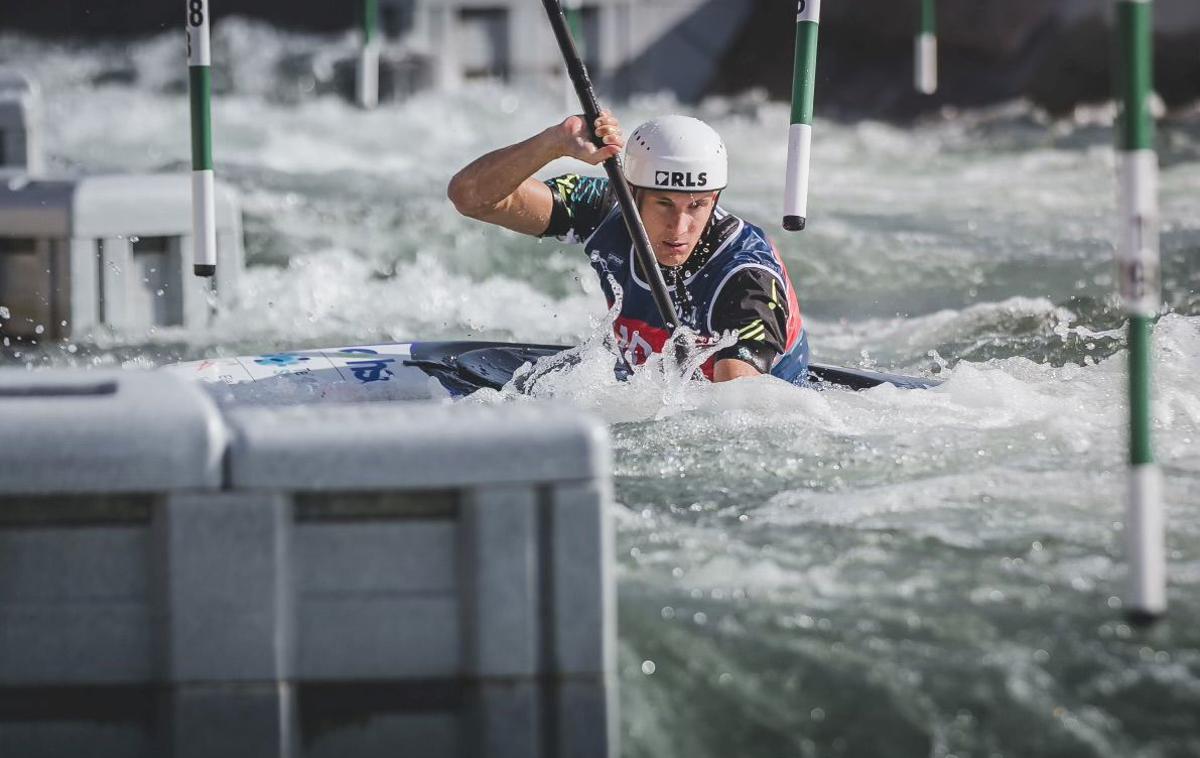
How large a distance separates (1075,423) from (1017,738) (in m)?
1.94

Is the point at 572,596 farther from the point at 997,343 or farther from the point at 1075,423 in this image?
the point at 997,343

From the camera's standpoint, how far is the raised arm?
15.1 ft

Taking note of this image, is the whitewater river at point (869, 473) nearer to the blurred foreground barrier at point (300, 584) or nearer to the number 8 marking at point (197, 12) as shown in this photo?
Result: the blurred foreground barrier at point (300, 584)

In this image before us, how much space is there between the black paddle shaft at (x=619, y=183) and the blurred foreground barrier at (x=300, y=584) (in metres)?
1.98

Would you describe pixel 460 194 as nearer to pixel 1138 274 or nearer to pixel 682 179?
pixel 682 179

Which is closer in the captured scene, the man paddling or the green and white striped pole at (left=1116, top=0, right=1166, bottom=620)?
the green and white striped pole at (left=1116, top=0, right=1166, bottom=620)

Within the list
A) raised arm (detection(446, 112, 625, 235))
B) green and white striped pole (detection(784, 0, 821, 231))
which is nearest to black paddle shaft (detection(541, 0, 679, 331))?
raised arm (detection(446, 112, 625, 235))

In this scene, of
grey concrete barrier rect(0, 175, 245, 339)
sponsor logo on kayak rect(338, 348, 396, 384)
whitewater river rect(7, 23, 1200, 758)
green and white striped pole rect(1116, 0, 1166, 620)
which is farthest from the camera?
grey concrete barrier rect(0, 175, 245, 339)

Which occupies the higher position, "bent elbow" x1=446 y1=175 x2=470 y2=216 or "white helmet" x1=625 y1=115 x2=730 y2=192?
"white helmet" x1=625 y1=115 x2=730 y2=192

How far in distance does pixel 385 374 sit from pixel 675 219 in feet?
3.13

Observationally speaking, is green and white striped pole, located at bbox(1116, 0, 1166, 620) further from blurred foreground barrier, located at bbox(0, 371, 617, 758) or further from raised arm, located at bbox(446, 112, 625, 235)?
raised arm, located at bbox(446, 112, 625, 235)

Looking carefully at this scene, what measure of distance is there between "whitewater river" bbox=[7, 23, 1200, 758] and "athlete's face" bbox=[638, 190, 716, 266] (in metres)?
0.40

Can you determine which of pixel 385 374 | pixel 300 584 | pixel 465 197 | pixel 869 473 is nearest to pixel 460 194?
pixel 465 197

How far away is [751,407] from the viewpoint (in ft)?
15.0
